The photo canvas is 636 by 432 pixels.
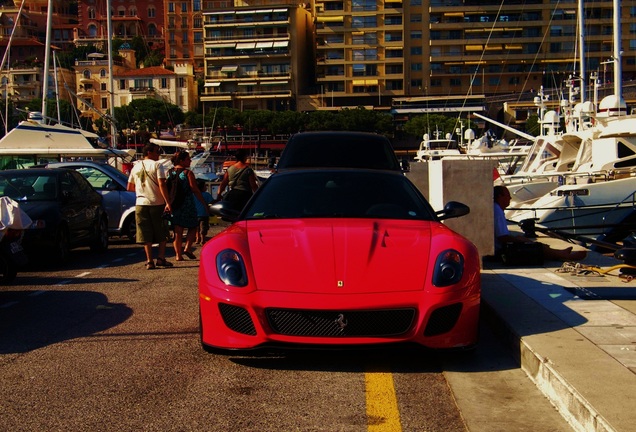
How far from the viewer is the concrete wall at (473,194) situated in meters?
11.0

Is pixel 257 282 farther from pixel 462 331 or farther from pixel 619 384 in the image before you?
pixel 619 384

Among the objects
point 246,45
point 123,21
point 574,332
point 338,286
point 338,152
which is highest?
point 123,21

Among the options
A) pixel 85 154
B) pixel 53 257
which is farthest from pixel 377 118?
pixel 53 257

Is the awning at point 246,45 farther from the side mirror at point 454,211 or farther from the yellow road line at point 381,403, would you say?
the yellow road line at point 381,403

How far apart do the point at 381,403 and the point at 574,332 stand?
6.44ft

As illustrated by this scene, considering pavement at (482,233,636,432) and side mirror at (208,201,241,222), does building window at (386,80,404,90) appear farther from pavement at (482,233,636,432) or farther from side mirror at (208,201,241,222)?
side mirror at (208,201,241,222)

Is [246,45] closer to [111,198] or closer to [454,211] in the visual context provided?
[111,198]

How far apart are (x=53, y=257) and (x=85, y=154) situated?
45.0 feet

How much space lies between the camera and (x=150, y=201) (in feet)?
40.7

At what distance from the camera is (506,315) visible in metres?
7.42

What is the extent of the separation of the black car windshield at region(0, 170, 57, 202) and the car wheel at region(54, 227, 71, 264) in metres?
→ 0.66

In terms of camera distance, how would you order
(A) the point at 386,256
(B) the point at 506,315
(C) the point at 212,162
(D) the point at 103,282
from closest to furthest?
(A) the point at 386,256 → (B) the point at 506,315 → (D) the point at 103,282 → (C) the point at 212,162

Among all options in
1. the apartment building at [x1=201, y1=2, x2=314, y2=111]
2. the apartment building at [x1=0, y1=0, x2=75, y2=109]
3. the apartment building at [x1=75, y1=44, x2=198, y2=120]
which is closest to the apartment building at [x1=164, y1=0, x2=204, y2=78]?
the apartment building at [x1=75, y1=44, x2=198, y2=120]

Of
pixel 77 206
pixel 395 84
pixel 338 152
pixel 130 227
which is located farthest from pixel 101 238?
pixel 395 84
